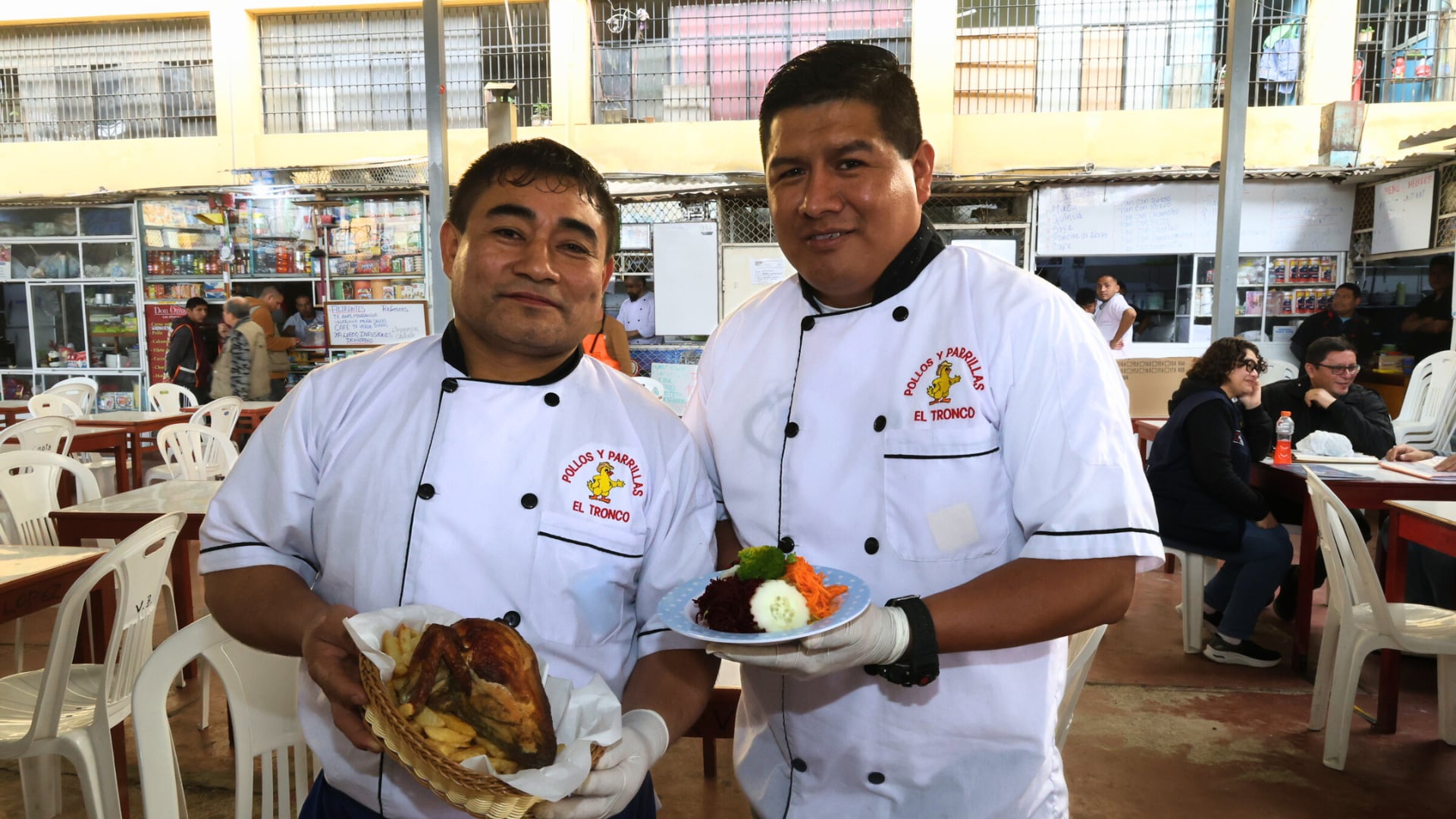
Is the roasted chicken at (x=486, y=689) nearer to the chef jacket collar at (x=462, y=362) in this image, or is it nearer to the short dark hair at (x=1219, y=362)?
the chef jacket collar at (x=462, y=362)

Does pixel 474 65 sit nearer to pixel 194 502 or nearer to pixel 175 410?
pixel 175 410

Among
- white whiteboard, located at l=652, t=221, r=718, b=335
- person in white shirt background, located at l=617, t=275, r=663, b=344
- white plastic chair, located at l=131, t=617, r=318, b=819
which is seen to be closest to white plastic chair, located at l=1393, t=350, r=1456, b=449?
white whiteboard, located at l=652, t=221, r=718, b=335

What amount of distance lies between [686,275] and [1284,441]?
677 cm

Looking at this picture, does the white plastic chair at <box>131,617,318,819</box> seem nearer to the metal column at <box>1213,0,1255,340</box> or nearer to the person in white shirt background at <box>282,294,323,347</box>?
the metal column at <box>1213,0,1255,340</box>

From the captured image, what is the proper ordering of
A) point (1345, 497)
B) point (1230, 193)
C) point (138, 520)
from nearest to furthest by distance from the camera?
point (138, 520) < point (1345, 497) < point (1230, 193)

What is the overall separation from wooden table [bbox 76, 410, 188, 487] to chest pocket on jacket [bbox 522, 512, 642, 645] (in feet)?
22.6

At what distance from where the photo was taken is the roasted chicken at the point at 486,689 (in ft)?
3.94

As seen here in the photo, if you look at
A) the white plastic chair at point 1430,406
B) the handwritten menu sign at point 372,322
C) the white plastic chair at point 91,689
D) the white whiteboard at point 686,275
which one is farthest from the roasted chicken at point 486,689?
the handwritten menu sign at point 372,322

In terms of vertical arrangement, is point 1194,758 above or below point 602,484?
below

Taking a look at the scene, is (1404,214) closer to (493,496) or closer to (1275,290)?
(1275,290)

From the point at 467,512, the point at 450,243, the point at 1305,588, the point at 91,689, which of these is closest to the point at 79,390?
the point at 91,689

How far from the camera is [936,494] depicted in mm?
1508

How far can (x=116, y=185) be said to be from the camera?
12.6 meters

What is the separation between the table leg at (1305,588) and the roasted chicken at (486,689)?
4.50m
